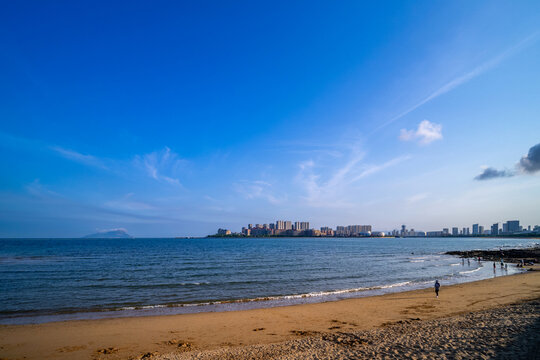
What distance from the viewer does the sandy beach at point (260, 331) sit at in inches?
473

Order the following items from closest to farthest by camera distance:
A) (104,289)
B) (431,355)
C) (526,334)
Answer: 1. (431,355)
2. (526,334)
3. (104,289)

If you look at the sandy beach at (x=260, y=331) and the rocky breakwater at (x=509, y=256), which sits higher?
the sandy beach at (x=260, y=331)

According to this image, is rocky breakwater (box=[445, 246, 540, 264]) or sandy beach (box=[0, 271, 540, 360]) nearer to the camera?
sandy beach (box=[0, 271, 540, 360])

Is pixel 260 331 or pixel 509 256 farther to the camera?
pixel 509 256

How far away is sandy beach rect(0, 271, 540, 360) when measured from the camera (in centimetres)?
1202

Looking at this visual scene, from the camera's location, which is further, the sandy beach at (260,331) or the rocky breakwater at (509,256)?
the rocky breakwater at (509,256)

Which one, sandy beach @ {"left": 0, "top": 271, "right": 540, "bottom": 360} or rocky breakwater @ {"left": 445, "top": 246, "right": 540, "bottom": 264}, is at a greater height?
sandy beach @ {"left": 0, "top": 271, "right": 540, "bottom": 360}

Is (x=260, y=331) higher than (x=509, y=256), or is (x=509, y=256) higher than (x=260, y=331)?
(x=260, y=331)

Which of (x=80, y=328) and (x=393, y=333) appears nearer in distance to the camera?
(x=393, y=333)

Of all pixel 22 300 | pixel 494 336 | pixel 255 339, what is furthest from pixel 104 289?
pixel 494 336

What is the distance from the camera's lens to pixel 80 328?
635 inches

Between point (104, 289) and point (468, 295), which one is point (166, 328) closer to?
point (104, 289)

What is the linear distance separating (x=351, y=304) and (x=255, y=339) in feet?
35.1

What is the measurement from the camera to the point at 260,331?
1527cm
